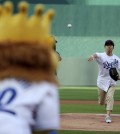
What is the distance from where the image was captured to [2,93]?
2.63 metres

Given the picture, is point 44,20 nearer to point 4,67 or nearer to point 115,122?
point 4,67

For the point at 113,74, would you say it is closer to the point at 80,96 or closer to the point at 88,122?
the point at 88,122

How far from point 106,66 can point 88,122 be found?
3.82 ft

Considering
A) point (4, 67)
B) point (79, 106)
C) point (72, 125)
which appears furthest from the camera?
point (79, 106)

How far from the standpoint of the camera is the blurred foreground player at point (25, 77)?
2.59 meters

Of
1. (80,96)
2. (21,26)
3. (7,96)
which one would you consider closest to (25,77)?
(7,96)

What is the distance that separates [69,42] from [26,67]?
2906cm

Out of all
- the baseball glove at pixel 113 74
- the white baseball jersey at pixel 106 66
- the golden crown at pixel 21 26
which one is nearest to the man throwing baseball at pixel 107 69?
the white baseball jersey at pixel 106 66

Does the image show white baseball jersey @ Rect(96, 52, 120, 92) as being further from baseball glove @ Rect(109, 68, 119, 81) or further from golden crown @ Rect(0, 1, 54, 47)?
golden crown @ Rect(0, 1, 54, 47)

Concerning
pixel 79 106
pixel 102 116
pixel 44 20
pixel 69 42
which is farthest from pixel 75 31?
pixel 44 20

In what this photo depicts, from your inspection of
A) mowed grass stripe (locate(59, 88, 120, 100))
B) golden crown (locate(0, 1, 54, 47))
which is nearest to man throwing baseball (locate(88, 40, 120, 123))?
mowed grass stripe (locate(59, 88, 120, 100))

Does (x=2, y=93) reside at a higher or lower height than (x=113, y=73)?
higher

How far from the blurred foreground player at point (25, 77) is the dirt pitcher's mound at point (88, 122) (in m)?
7.53

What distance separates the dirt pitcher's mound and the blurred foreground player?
7.53 m
